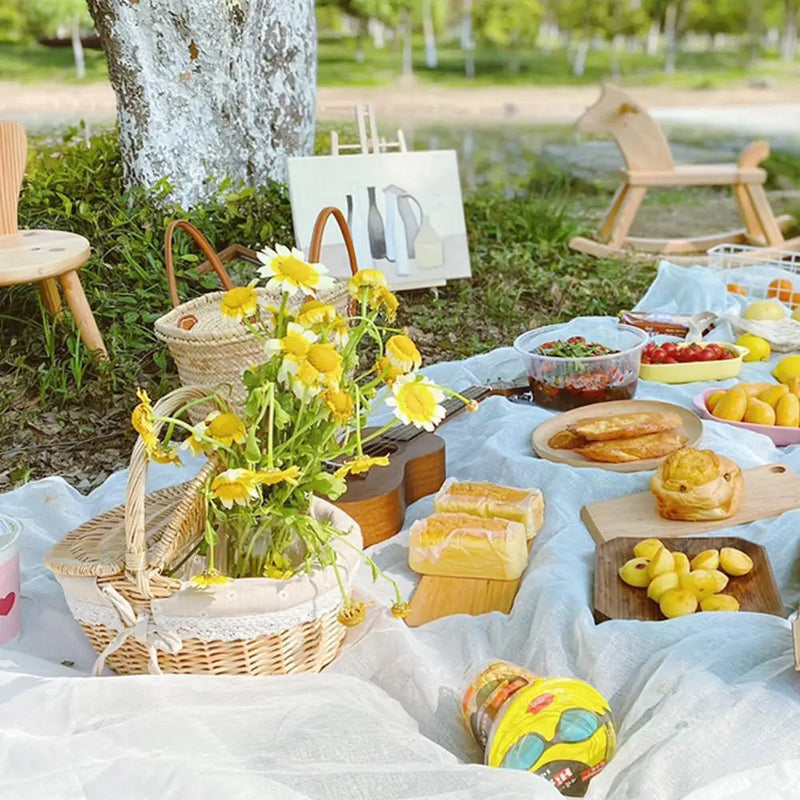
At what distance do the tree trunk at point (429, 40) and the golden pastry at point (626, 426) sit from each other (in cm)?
945

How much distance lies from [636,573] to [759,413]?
1081 mm

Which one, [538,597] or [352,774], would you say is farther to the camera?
[538,597]

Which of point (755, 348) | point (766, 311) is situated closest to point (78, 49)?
point (766, 311)

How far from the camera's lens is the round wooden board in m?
2.78

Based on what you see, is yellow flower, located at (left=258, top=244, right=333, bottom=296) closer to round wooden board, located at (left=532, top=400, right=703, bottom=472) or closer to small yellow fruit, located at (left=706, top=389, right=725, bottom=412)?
round wooden board, located at (left=532, top=400, right=703, bottom=472)

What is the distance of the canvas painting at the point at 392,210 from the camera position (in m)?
4.62

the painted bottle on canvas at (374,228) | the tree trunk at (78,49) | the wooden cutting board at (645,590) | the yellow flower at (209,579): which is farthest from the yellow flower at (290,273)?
the tree trunk at (78,49)

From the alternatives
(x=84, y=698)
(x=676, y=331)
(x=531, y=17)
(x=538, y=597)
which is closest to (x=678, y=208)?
(x=531, y=17)

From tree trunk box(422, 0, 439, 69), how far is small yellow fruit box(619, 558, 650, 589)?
10.2m

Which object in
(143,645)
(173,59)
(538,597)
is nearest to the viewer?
(143,645)

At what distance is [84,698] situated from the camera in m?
1.82

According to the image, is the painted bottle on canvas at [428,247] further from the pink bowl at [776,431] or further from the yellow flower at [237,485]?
the yellow flower at [237,485]

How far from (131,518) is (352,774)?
1.82 ft

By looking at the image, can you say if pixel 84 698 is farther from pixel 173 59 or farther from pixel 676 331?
pixel 173 59
